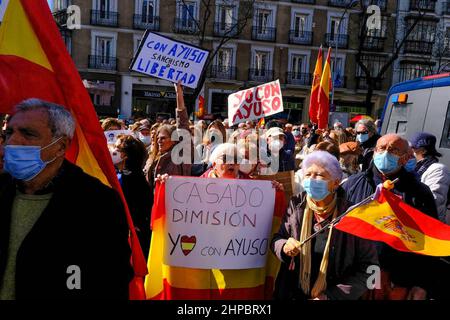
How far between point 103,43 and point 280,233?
29.2m

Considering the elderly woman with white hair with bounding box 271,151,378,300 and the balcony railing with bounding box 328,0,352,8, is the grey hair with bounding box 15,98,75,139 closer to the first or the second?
the elderly woman with white hair with bounding box 271,151,378,300

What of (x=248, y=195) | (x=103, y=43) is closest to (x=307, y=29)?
(x=103, y=43)

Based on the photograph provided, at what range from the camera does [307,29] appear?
32.2 meters

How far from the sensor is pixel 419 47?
33719mm

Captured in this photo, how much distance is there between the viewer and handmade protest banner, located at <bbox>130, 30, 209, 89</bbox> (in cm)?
528

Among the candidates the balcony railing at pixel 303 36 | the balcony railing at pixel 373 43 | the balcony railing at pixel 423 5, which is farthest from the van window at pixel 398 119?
the balcony railing at pixel 423 5

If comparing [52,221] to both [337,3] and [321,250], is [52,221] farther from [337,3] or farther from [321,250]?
[337,3]

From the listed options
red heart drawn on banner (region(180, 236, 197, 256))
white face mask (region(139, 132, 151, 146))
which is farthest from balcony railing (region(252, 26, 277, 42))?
red heart drawn on banner (region(180, 236, 197, 256))

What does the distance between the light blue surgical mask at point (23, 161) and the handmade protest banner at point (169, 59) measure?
129 inches

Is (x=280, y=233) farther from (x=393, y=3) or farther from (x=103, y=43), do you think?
(x=393, y=3)

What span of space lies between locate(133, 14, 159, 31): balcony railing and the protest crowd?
89.4ft

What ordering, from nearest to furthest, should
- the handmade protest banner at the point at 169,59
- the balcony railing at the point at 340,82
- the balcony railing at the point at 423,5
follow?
the handmade protest banner at the point at 169,59
the balcony railing at the point at 340,82
the balcony railing at the point at 423,5

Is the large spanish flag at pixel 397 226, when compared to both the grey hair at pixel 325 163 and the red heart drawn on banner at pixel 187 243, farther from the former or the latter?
the red heart drawn on banner at pixel 187 243

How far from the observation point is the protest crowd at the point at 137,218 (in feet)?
6.54
